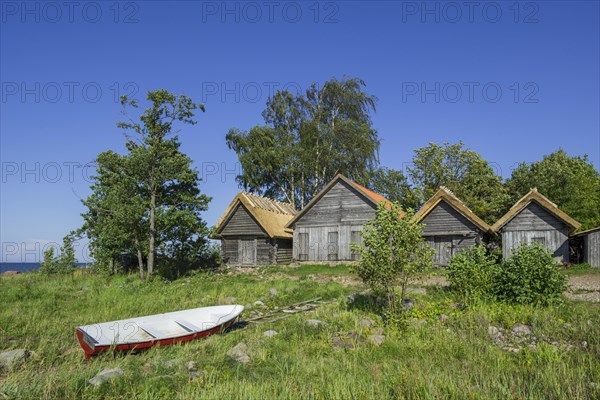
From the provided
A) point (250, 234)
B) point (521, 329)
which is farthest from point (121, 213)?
point (521, 329)

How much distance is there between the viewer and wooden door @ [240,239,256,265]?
109 ft

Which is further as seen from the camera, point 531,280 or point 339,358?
point 531,280

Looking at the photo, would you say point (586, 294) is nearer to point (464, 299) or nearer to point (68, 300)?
point (464, 299)

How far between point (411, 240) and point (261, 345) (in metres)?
5.11

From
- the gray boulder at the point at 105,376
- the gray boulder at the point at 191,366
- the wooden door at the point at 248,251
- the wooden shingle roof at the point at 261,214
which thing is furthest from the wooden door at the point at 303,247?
the gray boulder at the point at 105,376

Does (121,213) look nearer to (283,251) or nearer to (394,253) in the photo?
(283,251)

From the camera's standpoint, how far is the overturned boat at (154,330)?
1021 cm

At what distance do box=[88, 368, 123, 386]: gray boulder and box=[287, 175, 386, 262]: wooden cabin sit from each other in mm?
23269

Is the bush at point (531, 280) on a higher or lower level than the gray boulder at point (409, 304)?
higher

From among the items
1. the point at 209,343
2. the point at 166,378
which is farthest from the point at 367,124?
the point at 166,378

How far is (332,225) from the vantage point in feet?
104

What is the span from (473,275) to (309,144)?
94.9 feet

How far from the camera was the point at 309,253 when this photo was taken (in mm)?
32125

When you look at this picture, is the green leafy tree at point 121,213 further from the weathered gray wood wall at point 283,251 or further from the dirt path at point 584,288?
the dirt path at point 584,288
